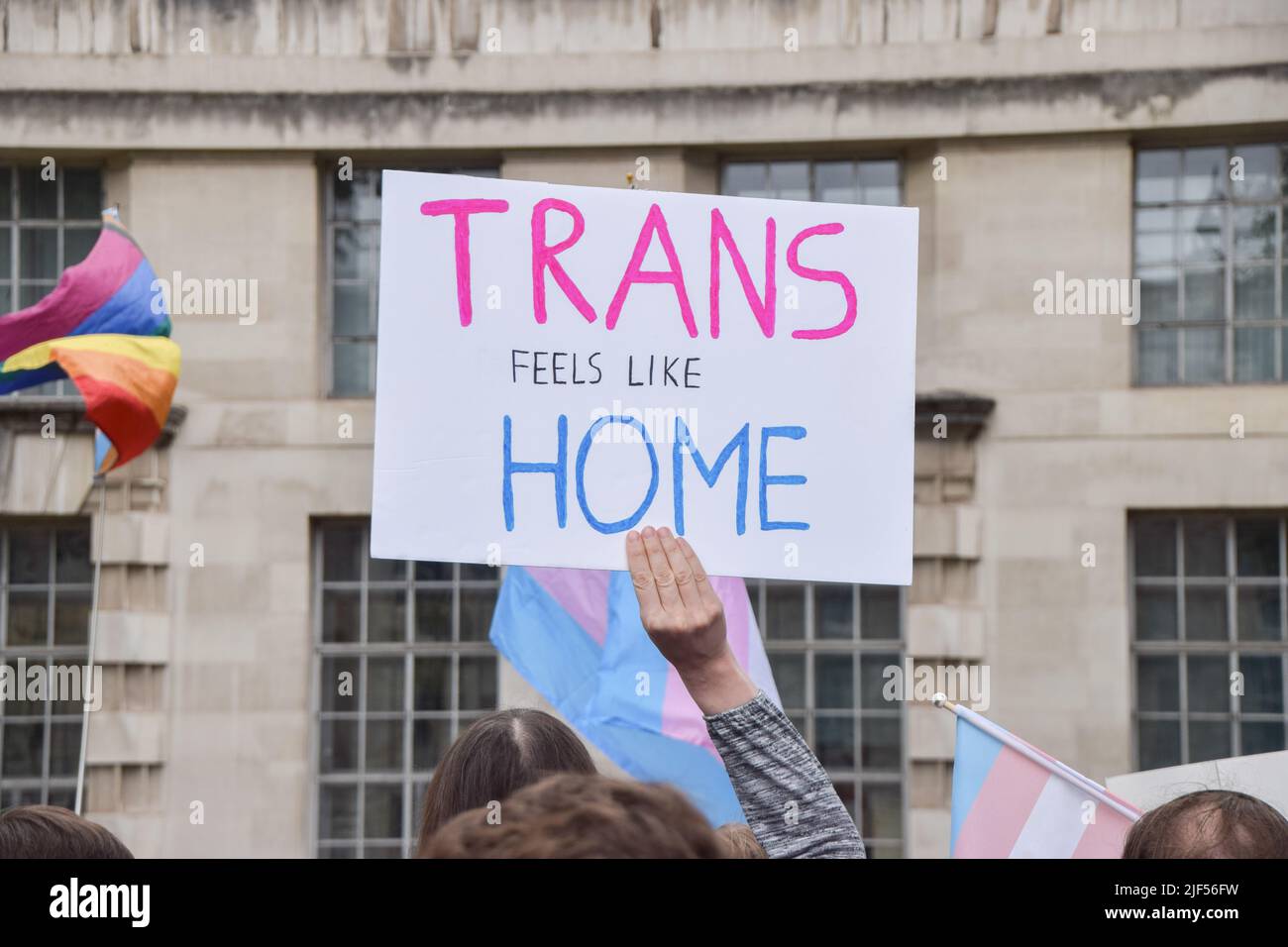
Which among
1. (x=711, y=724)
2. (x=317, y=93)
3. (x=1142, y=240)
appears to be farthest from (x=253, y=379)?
→ (x=711, y=724)

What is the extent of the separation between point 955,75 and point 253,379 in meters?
5.83

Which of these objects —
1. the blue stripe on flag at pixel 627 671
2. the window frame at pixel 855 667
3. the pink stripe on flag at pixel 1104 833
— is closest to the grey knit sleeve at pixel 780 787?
the pink stripe on flag at pixel 1104 833

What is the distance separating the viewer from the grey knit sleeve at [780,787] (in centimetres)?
262

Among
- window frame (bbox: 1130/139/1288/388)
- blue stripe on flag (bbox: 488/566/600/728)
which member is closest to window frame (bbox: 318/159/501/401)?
blue stripe on flag (bbox: 488/566/600/728)

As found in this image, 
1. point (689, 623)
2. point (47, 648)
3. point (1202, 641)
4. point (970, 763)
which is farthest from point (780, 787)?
point (47, 648)

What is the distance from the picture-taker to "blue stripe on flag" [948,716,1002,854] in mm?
4461

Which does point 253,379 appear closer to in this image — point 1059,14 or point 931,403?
point 931,403

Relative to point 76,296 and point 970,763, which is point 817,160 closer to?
point 76,296

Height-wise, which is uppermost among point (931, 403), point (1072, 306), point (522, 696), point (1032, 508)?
point (1072, 306)

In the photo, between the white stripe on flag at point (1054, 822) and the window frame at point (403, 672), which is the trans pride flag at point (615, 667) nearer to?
the white stripe on flag at point (1054, 822)

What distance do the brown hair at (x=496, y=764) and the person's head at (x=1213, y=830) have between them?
3.28 feet

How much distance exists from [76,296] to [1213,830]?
8.70 meters

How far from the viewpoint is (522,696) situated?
38.3 feet
